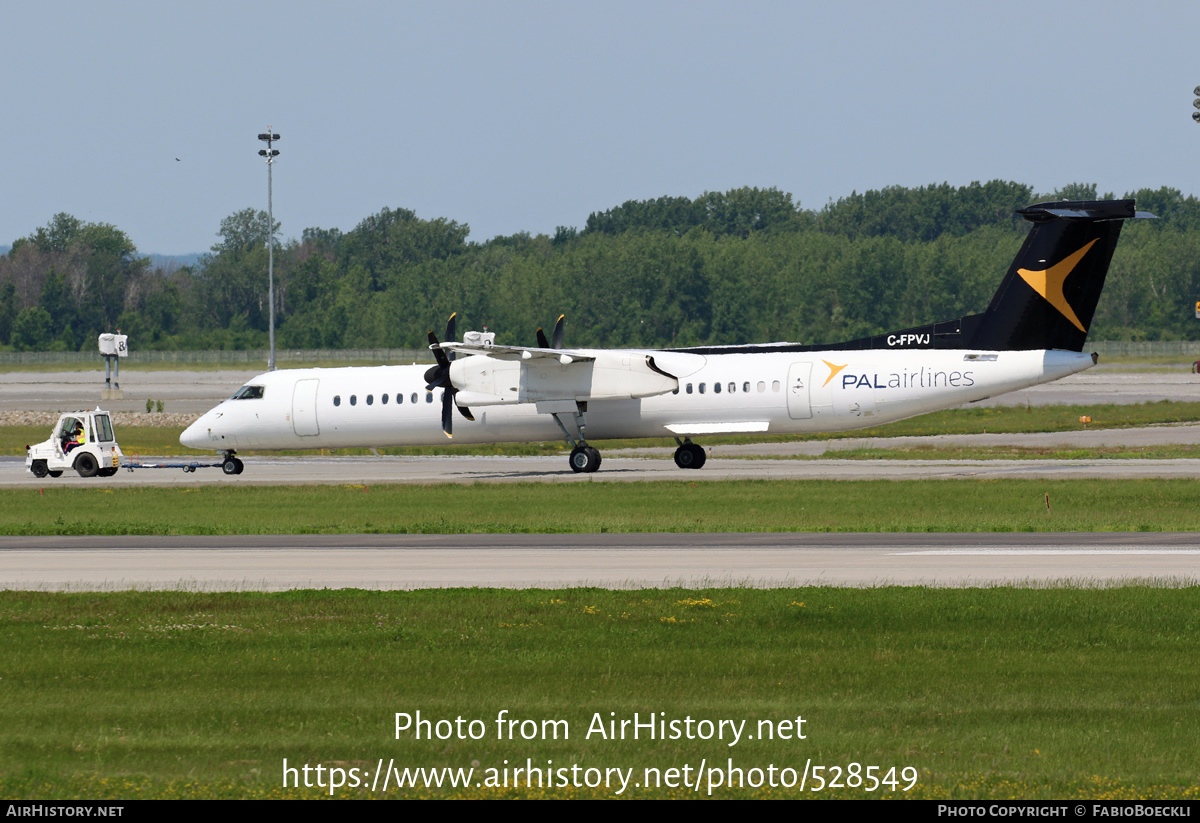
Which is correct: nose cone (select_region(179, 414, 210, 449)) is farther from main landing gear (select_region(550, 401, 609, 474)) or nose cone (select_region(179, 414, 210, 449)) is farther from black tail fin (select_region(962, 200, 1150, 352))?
black tail fin (select_region(962, 200, 1150, 352))

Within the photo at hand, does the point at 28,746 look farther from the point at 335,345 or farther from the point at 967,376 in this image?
the point at 335,345

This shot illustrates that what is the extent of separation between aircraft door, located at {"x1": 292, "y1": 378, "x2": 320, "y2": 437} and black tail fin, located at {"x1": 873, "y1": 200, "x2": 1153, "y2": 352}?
2103 centimetres

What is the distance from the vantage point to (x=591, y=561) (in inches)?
939

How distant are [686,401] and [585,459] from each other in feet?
12.8

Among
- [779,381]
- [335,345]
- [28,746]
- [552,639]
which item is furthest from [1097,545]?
[335,345]

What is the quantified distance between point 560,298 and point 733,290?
19448 millimetres

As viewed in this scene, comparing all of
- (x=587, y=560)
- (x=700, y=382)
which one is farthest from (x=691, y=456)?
(x=587, y=560)

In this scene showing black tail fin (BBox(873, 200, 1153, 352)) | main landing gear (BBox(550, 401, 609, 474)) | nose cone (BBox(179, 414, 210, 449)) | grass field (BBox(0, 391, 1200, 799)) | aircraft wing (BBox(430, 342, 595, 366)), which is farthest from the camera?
nose cone (BBox(179, 414, 210, 449))

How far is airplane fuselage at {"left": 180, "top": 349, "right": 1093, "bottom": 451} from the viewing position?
129 ft

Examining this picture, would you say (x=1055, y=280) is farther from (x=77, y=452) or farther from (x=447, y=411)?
(x=77, y=452)

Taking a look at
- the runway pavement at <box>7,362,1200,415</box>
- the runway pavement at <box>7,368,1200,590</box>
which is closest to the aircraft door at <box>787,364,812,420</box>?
the runway pavement at <box>7,368,1200,590</box>

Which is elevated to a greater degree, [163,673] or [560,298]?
[560,298]

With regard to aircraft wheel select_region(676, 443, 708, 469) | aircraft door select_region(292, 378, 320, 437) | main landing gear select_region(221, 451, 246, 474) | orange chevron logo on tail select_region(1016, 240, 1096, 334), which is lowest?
main landing gear select_region(221, 451, 246, 474)
